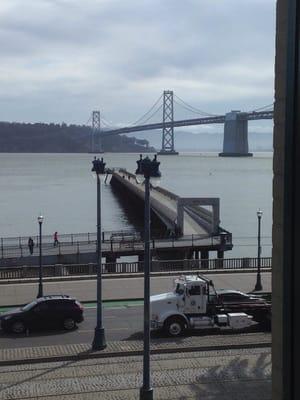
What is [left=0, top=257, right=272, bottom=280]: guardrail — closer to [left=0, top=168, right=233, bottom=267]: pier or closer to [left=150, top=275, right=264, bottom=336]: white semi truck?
[left=0, top=168, right=233, bottom=267]: pier

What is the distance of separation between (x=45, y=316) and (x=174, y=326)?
419cm

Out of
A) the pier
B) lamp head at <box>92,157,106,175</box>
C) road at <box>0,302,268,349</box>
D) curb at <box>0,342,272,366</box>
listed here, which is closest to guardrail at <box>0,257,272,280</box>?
the pier

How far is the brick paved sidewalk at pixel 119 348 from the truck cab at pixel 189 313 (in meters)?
0.97

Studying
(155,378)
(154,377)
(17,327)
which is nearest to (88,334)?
(17,327)

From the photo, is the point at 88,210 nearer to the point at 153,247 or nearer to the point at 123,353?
the point at 153,247

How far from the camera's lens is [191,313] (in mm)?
20812

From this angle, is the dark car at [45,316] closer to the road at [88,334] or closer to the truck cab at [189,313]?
the road at [88,334]

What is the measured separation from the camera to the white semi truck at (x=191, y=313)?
2053 centimetres

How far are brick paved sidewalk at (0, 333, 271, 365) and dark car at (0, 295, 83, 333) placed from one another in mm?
2413

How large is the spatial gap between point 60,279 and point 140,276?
12.1 feet

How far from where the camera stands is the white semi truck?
2053 cm

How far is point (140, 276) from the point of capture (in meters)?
30.6

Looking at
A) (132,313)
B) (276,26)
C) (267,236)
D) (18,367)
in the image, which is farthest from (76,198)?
(276,26)

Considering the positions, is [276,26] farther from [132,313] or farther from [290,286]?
[132,313]
